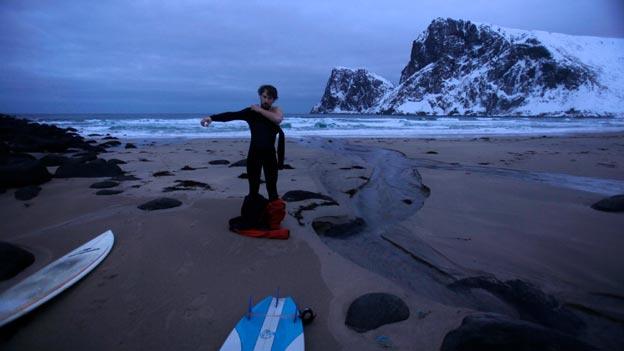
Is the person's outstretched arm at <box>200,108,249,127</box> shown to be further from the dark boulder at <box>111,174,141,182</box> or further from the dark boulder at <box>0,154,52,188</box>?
the dark boulder at <box>0,154,52,188</box>

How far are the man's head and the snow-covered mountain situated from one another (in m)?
115

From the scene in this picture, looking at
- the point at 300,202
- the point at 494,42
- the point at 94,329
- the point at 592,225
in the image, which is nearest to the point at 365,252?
the point at 300,202

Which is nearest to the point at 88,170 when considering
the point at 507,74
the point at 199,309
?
the point at 199,309

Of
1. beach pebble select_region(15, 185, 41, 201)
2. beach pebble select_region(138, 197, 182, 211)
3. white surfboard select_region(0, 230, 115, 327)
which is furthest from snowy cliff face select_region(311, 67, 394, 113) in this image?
white surfboard select_region(0, 230, 115, 327)

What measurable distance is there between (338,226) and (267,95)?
6.10ft

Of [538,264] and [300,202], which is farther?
[300,202]

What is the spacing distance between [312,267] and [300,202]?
2240 mm

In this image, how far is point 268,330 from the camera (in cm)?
232

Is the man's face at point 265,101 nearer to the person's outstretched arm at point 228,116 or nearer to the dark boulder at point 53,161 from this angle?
the person's outstretched arm at point 228,116

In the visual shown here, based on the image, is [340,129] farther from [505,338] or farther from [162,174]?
[505,338]

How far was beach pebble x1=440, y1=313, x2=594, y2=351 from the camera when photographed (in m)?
1.81

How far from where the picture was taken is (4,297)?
8.22 ft

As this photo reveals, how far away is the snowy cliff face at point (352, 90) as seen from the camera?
165 meters

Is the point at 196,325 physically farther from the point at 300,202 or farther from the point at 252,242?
the point at 300,202
